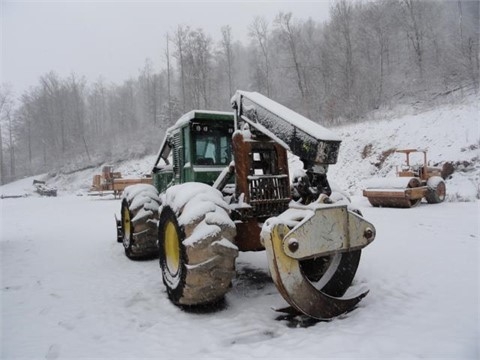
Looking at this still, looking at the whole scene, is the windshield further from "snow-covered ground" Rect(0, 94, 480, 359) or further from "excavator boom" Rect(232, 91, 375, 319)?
"snow-covered ground" Rect(0, 94, 480, 359)

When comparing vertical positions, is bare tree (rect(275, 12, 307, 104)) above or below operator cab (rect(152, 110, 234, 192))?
above

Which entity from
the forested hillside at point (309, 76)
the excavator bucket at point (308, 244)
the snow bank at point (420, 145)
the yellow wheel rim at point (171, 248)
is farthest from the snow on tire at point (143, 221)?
the forested hillside at point (309, 76)

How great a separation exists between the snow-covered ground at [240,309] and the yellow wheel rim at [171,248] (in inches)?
17.0

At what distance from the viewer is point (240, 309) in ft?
12.5

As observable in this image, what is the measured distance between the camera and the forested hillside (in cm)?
2656

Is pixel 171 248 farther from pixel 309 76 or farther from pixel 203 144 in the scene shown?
pixel 309 76

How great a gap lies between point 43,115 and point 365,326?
59992mm

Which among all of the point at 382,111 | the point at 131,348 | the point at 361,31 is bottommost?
the point at 131,348

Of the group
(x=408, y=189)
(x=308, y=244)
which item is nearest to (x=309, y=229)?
Answer: (x=308, y=244)

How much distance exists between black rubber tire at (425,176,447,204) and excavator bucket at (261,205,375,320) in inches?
396

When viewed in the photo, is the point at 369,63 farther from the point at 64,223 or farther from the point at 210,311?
the point at 210,311

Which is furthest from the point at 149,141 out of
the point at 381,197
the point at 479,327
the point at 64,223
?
the point at 479,327

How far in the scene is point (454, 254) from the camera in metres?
5.63

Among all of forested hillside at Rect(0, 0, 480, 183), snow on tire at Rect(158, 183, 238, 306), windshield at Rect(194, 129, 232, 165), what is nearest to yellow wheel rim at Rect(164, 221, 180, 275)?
snow on tire at Rect(158, 183, 238, 306)
